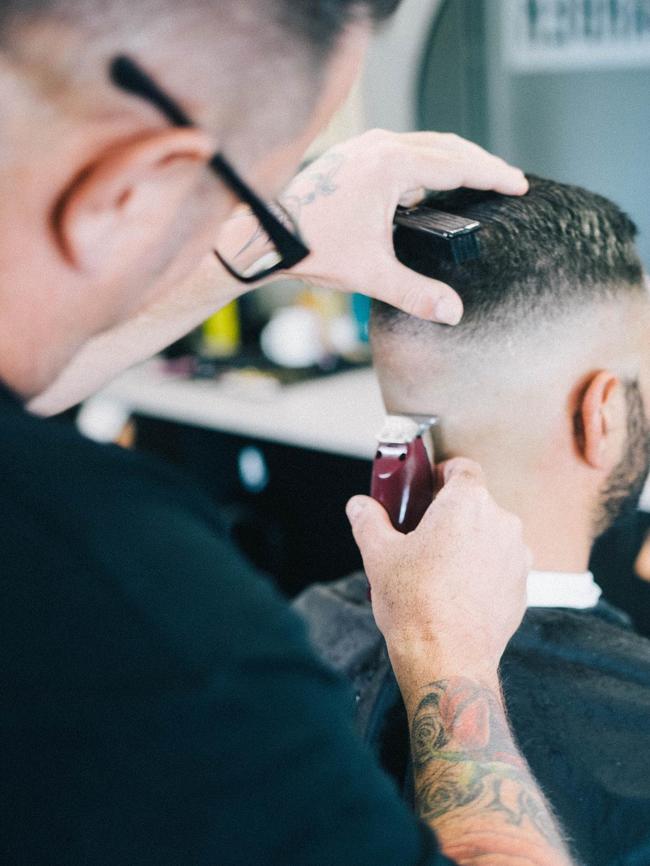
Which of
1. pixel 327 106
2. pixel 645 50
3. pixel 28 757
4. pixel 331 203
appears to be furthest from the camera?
pixel 645 50

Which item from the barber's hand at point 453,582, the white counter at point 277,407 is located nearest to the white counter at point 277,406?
the white counter at point 277,407

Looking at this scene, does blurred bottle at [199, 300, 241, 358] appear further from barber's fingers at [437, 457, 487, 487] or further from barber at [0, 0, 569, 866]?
barber at [0, 0, 569, 866]

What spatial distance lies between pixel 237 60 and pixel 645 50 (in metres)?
1.89

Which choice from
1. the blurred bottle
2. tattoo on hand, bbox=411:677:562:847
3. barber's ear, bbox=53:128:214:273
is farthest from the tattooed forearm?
the blurred bottle

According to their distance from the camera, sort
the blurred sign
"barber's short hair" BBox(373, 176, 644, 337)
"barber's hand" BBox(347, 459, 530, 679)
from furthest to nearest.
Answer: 1. the blurred sign
2. "barber's short hair" BBox(373, 176, 644, 337)
3. "barber's hand" BBox(347, 459, 530, 679)

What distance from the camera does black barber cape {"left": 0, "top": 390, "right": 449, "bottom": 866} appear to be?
533 mm

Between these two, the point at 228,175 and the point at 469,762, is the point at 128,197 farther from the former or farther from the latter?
the point at 469,762

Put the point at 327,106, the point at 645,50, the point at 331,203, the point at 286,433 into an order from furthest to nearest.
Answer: the point at 286,433 → the point at 645,50 → the point at 331,203 → the point at 327,106

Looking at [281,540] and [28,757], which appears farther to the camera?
[281,540]

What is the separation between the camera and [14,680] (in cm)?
56

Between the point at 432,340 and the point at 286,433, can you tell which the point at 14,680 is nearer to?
the point at 432,340

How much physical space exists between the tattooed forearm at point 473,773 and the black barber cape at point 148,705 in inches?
7.8

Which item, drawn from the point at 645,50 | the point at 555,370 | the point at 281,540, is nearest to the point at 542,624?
the point at 555,370

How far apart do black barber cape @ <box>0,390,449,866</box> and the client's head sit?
642 millimetres
